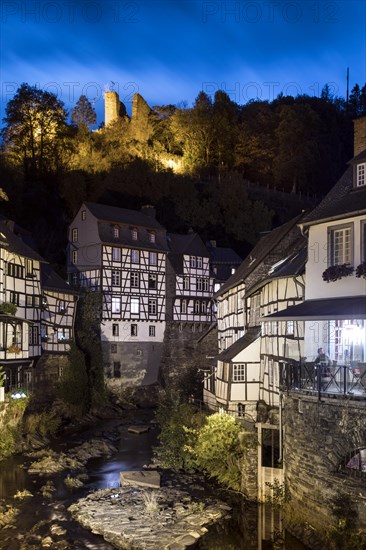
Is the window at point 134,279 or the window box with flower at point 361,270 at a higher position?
the window at point 134,279

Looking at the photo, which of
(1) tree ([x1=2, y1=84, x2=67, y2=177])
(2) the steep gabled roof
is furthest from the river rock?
(1) tree ([x1=2, y1=84, x2=67, y2=177])

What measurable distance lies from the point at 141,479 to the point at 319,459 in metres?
9.94

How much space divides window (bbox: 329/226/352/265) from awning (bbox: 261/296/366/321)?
52.4 inches

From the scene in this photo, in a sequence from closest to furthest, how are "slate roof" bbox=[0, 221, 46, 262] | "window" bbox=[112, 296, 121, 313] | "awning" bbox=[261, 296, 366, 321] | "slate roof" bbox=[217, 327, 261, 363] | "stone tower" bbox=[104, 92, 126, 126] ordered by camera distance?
1. "awning" bbox=[261, 296, 366, 321]
2. "slate roof" bbox=[217, 327, 261, 363]
3. "slate roof" bbox=[0, 221, 46, 262]
4. "window" bbox=[112, 296, 121, 313]
5. "stone tower" bbox=[104, 92, 126, 126]

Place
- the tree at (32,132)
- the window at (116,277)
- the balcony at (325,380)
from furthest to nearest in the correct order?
the tree at (32,132) → the window at (116,277) → the balcony at (325,380)

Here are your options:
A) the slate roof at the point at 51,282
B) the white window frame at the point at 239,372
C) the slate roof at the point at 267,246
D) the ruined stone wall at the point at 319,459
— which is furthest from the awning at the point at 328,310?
the slate roof at the point at 51,282

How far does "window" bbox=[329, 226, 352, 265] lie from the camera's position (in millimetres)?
20828

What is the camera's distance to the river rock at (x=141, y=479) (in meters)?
25.1

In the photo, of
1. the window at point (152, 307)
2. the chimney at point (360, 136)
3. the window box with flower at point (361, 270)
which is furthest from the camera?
the window at point (152, 307)

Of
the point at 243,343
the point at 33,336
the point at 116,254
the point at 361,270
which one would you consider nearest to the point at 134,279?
the point at 116,254

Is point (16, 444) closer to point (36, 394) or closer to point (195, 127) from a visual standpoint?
point (36, 394)

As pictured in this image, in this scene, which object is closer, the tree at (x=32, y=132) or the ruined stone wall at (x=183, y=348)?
the ruined stone wall at (x=183, y=348)

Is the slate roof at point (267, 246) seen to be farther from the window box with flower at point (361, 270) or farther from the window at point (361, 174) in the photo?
the window box with flower at point (361, 270)

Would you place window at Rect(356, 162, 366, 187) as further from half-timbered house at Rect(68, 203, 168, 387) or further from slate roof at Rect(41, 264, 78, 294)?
half-timbered house at Rect(68, 203, 168, 387)
